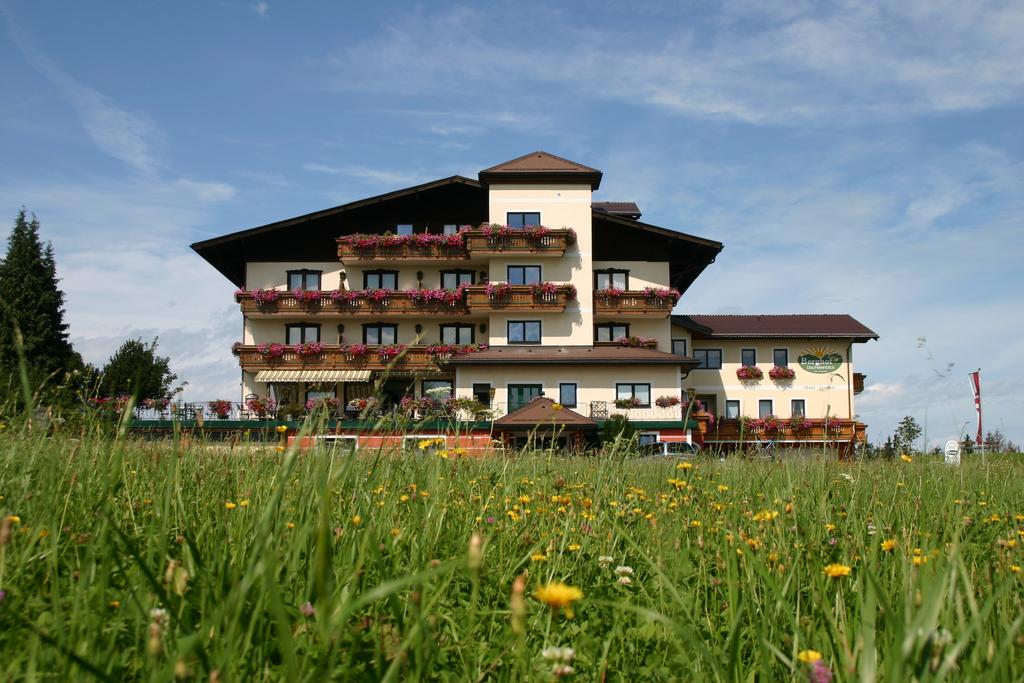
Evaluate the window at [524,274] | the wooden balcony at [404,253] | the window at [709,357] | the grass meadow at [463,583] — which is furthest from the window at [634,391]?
the grass meadow at [463,583]

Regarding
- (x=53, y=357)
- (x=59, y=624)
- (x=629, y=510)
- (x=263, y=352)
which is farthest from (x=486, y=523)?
(x=53, y=357)

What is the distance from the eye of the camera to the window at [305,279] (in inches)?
1641

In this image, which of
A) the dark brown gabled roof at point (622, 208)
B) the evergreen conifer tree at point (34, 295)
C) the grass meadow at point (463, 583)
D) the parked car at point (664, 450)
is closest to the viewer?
the grass meadow at point (463, 583)

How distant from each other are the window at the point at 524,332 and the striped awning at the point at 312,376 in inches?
283

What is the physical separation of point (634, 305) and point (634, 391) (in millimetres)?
4587

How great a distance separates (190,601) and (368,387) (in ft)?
138

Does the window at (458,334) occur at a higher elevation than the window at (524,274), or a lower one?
lower

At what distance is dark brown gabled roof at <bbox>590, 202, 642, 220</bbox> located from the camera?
48281 millimetres

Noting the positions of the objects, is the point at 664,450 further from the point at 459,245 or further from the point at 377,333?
the point at 377,333

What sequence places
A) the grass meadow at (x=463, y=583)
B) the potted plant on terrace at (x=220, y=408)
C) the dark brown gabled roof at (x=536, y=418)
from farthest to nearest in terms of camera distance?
the potted plant on terrace at (x=220, y=408) → the dark brown gabled roof at (x=536, y=418) → the grass meadow at (x=463, y=583)

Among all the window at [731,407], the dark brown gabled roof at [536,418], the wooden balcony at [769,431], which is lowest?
the wooden balcony at [769,431]

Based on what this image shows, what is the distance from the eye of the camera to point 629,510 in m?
4.04

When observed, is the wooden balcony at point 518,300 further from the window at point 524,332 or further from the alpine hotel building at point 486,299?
the window at point 524,332

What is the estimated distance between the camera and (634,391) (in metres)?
38.0
